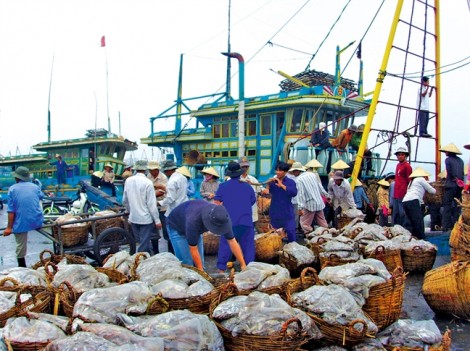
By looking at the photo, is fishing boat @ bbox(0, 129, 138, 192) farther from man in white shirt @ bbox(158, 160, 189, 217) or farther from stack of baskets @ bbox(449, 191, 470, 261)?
stack of baskets @ bbox(449, 191, 470, 261)

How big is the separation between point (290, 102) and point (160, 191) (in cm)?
732

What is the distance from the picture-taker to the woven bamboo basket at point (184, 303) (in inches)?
124

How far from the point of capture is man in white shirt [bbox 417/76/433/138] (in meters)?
9.98

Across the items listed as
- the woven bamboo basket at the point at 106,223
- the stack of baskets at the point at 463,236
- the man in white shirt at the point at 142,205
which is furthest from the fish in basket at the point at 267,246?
the stack of baskets at the point at 463,236

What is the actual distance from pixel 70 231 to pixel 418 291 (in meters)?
5.04

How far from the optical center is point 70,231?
21.0 feet

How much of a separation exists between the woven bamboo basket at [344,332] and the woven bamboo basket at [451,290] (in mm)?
1816

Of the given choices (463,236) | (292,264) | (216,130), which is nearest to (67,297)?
(292,264)

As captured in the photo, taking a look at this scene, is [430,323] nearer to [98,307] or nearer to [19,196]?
[98,307]

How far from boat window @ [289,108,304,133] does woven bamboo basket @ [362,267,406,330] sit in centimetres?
1074

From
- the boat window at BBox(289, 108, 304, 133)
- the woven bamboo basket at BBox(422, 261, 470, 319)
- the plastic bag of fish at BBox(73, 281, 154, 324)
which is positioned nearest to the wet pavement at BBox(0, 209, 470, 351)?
the woven bamboo basket at BBox(422, 261, 470, 319)

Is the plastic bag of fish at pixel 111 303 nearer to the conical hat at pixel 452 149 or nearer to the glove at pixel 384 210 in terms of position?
the conical hat at pixel 452 149

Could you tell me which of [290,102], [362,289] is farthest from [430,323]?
[290,102]

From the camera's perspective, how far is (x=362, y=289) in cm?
360
